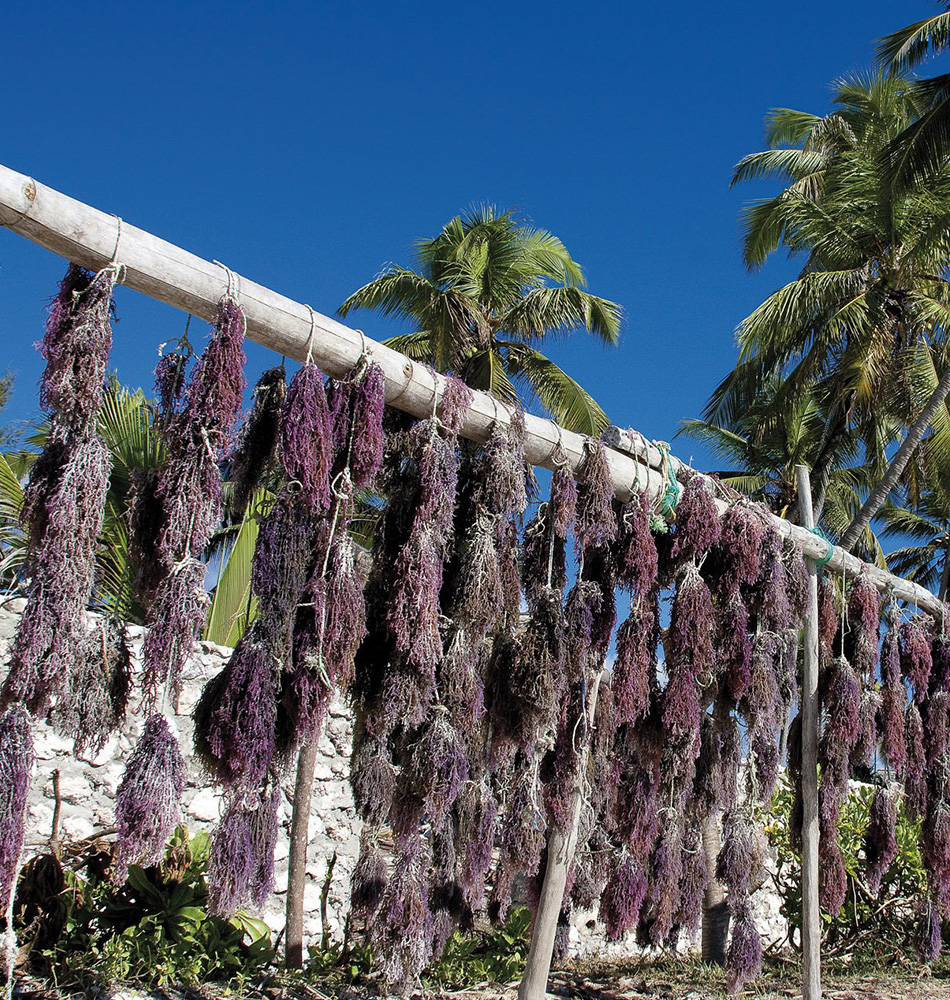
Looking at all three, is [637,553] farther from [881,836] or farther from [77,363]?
[881,836]

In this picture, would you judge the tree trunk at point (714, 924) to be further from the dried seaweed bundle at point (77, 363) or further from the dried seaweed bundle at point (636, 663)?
the dried seaweed bundle at point (77, 363)

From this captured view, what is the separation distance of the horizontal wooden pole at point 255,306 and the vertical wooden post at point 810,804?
174 centimetres

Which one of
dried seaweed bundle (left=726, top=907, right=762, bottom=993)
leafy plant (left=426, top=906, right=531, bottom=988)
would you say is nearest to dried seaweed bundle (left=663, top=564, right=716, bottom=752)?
dried seaweed bundle (left=726, top=907, right=762, bottom=993)

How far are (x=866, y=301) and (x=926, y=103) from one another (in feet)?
6.84

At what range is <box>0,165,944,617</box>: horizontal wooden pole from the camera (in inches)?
114

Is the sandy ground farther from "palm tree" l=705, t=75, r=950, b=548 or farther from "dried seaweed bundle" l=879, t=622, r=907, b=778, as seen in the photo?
"palm tree" l=705, t=75, r=950, b=548

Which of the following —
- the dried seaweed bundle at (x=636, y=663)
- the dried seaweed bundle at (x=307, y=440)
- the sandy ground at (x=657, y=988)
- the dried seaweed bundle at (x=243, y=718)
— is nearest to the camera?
the dried seaweed bundle at (x=243, y=718)

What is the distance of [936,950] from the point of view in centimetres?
732

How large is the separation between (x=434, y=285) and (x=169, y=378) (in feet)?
27.0

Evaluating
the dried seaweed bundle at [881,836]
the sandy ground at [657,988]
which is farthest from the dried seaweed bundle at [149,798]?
the dried seaweed bundle at [881,836]

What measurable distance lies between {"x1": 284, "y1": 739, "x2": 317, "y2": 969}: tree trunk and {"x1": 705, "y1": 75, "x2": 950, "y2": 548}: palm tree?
6.21 metres

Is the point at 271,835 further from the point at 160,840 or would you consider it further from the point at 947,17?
the point at 947,17

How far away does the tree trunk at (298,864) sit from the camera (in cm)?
572

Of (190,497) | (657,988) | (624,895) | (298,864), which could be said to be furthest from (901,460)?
(190,497)
